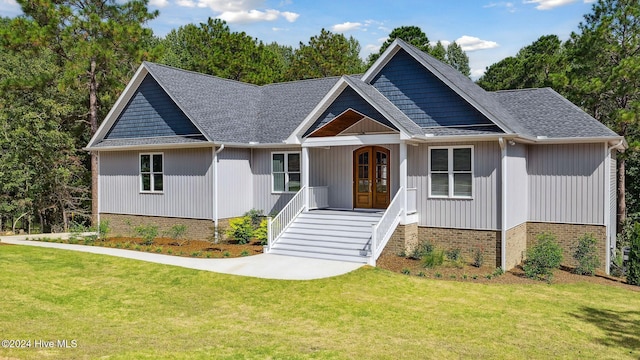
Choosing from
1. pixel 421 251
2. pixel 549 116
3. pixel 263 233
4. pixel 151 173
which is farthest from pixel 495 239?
pixel 151 173

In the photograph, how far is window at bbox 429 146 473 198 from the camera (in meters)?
16.3

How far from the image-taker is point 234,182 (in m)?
20.1

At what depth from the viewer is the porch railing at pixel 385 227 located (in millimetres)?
14523

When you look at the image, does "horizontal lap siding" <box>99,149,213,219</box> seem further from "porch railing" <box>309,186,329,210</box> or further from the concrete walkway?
"porch railing" <box>309,186,329,210</box>

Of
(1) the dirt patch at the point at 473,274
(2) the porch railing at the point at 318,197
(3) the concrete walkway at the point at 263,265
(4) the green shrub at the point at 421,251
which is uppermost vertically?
(2) the porch railing at the point at 318,197

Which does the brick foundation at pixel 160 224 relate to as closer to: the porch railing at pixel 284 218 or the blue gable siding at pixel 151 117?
the porch railing at pixel 284 218

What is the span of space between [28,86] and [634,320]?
28.6 metres

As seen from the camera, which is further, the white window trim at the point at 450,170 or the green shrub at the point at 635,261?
the white window trim at the point at 450,170

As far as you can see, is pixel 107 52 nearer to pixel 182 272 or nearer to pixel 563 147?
pixel 182 272

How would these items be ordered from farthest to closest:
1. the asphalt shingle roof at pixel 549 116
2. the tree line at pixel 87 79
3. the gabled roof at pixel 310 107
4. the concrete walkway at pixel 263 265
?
the tree line at pixel 87 79, the asphalt shingle roof at pixel 549 116, the gabled roof at pixel 310 107, the concrete walkway at pixel 263 265

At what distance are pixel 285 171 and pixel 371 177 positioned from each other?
370cm

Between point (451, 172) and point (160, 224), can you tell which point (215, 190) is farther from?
point (451, 172)

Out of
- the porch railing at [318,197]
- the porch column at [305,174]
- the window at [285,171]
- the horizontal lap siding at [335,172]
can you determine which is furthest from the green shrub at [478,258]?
the window at [285,171]

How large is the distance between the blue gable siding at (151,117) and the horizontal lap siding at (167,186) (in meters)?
0.93
